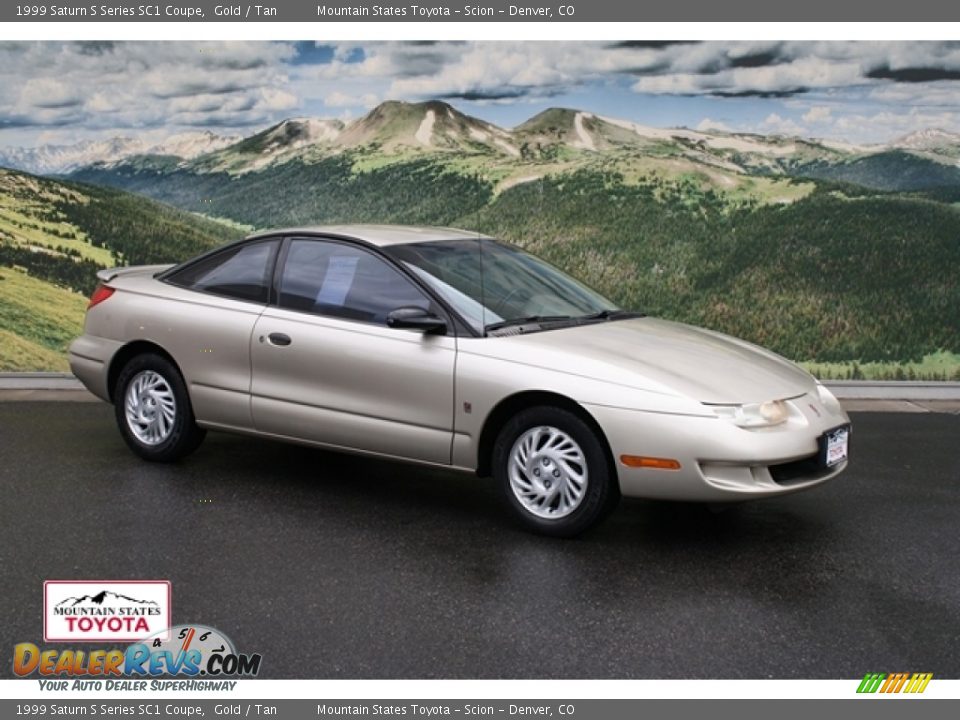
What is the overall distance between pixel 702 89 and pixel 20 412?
6.30 m

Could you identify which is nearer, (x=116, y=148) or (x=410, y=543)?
(x=410, y=543)

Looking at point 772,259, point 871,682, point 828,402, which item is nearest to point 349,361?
point 828,402

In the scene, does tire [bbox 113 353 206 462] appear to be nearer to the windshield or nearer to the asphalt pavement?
the asphalt pavement

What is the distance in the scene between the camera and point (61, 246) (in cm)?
1087

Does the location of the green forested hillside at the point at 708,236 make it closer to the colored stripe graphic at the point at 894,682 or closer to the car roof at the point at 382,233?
the car roof at the point at 382,233

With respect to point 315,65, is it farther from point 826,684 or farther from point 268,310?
point 826,684

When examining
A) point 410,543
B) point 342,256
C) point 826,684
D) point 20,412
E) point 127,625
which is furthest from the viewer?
point 20,412

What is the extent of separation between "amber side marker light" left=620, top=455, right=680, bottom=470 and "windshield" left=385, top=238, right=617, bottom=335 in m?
1.01

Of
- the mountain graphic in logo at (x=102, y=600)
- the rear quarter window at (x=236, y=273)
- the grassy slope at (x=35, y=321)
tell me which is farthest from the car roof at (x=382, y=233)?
the grassy slope at (x=35, y=321)

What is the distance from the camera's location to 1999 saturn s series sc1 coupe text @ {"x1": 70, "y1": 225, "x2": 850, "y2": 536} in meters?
5.42

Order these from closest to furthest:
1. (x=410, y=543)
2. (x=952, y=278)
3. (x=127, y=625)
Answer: (x=127, y=625)
(x=410, y=543)
(x=952, y=278)

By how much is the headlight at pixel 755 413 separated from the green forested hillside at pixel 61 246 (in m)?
Answer: 6.90

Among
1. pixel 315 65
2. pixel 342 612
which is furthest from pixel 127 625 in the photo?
pixel 315 65

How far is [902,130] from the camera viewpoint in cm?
1083
